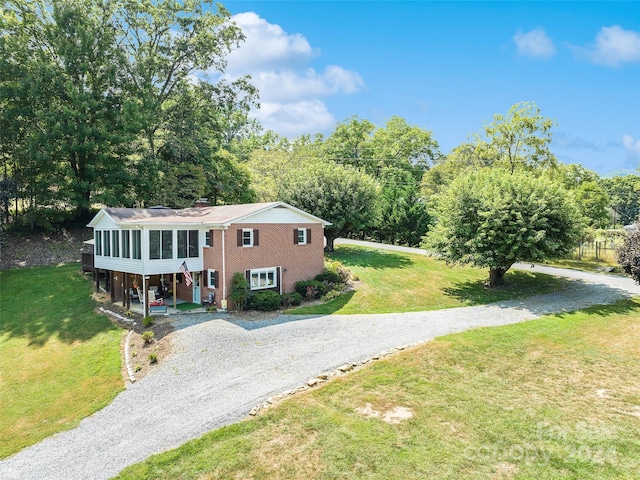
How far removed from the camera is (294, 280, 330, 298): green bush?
73.7ft

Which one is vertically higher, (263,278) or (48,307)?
(263,278)

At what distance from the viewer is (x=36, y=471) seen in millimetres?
9273

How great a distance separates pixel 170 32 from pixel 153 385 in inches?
1233

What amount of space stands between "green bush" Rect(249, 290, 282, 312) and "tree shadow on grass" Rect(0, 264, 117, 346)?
6.43 meters

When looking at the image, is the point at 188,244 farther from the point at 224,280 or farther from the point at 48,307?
the point at 48,307

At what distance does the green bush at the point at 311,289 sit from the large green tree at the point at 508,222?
787cm

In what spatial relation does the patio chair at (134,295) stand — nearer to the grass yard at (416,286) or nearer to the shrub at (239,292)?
the shrub at (239,292)

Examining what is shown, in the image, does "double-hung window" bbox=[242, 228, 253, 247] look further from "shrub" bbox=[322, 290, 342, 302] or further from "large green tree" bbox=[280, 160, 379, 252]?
"large green tree" bbox=[280, 160, 379, 252]

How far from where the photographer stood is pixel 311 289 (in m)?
22.5

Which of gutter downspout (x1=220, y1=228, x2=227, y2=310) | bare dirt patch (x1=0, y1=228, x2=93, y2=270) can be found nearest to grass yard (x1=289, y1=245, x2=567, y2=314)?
gutter downspout (x1=220, y1=228, x2=227, y2=310)

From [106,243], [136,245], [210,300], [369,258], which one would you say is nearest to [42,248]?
[106,243]

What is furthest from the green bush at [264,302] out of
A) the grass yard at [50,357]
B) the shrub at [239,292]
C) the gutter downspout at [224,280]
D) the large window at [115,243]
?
the large window at [115,243]

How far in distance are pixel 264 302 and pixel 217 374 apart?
700 cm

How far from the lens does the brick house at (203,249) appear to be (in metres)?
19.3
